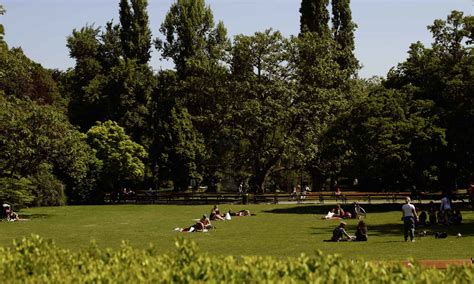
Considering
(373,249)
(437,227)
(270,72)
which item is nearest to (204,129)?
(270,72)

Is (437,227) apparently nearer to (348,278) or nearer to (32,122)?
(348,278)

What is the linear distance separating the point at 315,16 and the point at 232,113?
15.0 metres

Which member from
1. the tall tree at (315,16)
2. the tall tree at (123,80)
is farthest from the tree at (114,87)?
the tall tree at (315,16)

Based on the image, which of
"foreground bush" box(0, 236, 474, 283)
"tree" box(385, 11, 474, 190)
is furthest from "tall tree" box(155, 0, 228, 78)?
"foreground bush" box(0, 236, 474, 283)

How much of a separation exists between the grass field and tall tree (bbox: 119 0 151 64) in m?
31.9

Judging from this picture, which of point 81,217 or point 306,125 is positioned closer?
point 81,217

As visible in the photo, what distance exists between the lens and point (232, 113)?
60812 millimetres

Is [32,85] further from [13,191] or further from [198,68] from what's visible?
[13,191]

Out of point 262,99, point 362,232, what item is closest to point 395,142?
point 362,232

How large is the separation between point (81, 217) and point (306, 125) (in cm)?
2712

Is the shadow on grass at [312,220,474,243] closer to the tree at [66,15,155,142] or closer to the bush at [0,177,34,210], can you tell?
the bush at [0,177,34,210]

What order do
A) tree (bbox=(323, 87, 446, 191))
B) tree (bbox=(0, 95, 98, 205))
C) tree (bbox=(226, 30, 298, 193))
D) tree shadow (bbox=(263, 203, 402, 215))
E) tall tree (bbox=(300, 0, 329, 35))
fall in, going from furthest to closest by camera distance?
tall tree (bbox=(300, 0, 329, 35))
tree (bbox=(226, 30, 298, 193))
tree shadow (bbox=(263, 203, 402, 215))
tree (bbox=(0, 95, 98, 205))
tree (bbox=(323, 87, 446, 191))

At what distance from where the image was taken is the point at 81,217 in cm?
4119

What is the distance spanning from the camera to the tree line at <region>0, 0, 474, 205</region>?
137ft
